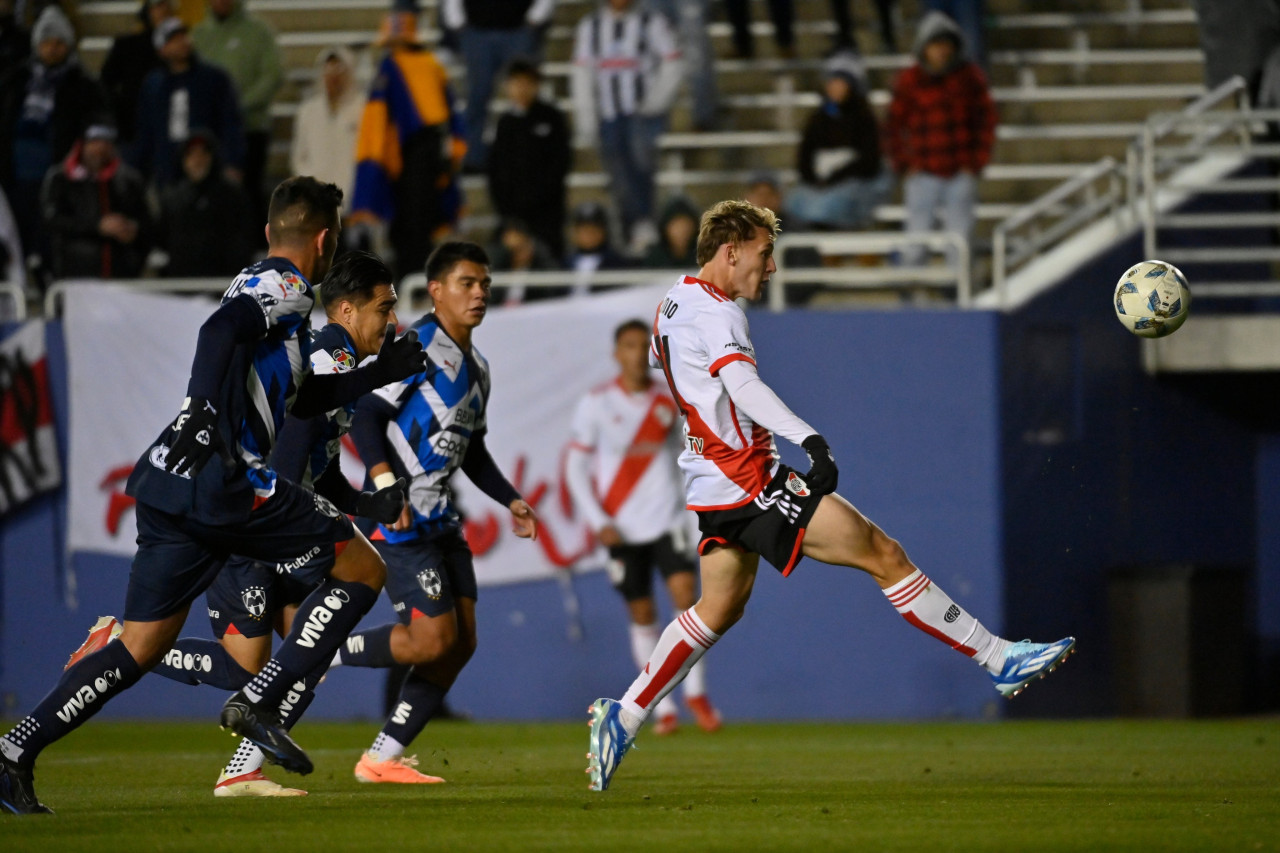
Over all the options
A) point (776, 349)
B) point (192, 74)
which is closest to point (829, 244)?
point (776, 349)

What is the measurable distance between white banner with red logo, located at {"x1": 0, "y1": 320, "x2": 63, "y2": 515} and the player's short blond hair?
8.45 meters

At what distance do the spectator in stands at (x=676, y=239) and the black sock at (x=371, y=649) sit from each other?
607cm

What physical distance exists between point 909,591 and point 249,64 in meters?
11.0

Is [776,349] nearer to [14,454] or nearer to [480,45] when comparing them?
[480,45]

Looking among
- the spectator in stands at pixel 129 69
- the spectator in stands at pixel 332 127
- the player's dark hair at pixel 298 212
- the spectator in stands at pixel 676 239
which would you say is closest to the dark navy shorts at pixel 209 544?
the player's dark hair at pixel 298 212

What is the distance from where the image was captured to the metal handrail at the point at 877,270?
13.6 meters

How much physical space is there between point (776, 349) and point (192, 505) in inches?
305

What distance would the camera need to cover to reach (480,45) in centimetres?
1662

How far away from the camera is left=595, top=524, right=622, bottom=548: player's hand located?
1287 cm

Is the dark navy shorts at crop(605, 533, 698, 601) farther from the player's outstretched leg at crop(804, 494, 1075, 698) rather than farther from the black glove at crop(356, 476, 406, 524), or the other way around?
the black glove at crop(356, 476, 406, 524)

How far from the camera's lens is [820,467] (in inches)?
284

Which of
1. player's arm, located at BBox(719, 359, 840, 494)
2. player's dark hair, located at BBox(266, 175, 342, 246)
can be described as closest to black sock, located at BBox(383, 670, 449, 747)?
player's arm, located at BBox(719, 359, 840, 494)

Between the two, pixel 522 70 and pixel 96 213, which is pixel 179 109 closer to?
pixel 96 213

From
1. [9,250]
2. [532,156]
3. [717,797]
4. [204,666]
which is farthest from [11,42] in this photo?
[717,797]
